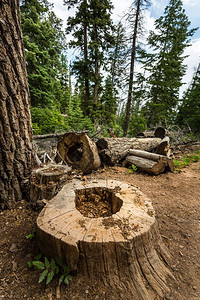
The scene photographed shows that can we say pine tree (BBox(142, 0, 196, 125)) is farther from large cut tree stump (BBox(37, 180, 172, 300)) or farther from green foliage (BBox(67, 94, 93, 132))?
large cut tree stump (BBox(37, 180, 172, 300))

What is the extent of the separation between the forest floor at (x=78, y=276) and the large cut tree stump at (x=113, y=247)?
10 cm

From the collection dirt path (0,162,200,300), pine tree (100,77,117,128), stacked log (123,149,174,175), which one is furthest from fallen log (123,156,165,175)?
pine tree (100,77,117,128)

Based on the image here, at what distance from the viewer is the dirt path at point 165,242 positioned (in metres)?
1.12

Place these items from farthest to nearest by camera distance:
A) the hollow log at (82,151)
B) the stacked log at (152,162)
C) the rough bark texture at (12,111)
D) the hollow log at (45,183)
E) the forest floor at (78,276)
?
the stacked log at (152,162), the hollow log at (82,151), the hollow log at (45,183), the rough bark texture at (12,111), the forest floor at (78,276)

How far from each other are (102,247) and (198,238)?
5.42 feet

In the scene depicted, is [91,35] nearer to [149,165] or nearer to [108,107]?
[108,107]

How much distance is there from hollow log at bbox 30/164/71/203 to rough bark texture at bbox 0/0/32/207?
0.23 metres

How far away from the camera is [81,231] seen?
3.91 feet

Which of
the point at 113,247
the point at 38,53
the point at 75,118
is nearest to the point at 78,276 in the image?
the point at 113,247

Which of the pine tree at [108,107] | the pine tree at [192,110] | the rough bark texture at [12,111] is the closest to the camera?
the rough bark texture at [12,111]

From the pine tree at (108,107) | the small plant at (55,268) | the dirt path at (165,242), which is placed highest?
the pine tree at (108,107)

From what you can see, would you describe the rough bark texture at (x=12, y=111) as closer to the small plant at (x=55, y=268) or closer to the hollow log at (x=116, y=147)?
the small plant at (x=55, y=268)

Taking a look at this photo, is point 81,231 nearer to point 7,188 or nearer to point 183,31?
point 7,188

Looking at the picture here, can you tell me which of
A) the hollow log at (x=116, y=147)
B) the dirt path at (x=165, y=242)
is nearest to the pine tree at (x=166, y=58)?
the hollow log at (x=116, y=147)
